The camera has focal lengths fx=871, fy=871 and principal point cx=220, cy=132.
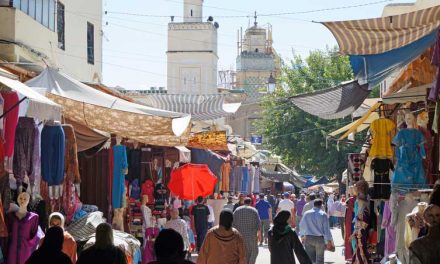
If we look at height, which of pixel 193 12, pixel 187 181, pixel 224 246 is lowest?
pixel 224 246

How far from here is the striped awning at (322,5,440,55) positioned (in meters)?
9.43

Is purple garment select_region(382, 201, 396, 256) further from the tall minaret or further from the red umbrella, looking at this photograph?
the tall minaret

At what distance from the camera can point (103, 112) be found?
485 inches

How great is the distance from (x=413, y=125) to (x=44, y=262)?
221 inches

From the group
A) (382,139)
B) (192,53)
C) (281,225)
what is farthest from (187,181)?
(192,53)

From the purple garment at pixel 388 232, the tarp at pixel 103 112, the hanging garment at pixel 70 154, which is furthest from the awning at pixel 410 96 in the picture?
the hanging garment at pixel 70 154

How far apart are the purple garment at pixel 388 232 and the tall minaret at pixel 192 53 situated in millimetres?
46269

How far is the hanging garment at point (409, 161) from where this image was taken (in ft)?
35.6

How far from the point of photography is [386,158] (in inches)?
488

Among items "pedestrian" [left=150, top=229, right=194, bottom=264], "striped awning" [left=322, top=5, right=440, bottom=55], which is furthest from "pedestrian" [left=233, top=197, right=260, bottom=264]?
"pedestrian" [left=150, top=229, right=194, bottom=264]

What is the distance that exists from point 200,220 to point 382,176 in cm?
756

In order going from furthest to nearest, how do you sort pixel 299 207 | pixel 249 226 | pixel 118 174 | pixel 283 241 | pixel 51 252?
1. pixel 299 207
2. pixel 118 174
3. pixel 249 226
4. pixel 283 241
5. pixel 51 252

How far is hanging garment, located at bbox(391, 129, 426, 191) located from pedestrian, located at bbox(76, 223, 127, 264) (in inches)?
167

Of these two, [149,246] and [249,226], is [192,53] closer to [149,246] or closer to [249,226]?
[149,246]
